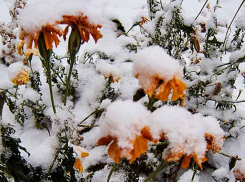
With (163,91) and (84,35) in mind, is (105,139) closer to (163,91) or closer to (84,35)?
(163,91)

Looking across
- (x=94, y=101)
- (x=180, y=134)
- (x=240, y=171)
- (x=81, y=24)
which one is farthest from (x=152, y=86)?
(x=94, y=101)

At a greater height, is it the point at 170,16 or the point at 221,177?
the point at 170,16

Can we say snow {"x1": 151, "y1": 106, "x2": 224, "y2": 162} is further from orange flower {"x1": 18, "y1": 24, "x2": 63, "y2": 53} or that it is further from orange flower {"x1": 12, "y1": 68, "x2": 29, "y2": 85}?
orange flower {"x1": 12, "y1": 68, "x2": 29, "y2": 85}

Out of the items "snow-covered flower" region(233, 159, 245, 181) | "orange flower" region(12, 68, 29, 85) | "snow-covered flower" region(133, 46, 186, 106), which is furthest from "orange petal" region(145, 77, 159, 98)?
"orange flower" region(12, 68, 29, 85)

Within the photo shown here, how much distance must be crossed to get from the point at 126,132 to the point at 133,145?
0.03 m

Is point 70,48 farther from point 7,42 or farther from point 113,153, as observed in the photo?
point 7,42

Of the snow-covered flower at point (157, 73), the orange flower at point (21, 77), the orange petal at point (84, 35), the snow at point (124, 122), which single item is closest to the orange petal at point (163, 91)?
the snow-covered flower at point (157, 73)

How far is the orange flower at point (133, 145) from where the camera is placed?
43cm

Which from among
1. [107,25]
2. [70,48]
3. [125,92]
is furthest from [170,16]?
[70,48]

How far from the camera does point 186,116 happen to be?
52 centimetres

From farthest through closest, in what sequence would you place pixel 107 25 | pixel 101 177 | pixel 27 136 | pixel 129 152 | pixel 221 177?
pixel 107 25 < pixel 27 136 < pixel 101 177 < pixel 221 177 < pixel 129 152

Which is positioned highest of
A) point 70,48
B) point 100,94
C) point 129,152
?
point 100,94

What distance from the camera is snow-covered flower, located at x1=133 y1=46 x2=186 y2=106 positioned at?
1.77 feet

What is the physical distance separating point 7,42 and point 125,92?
1.18 meters
